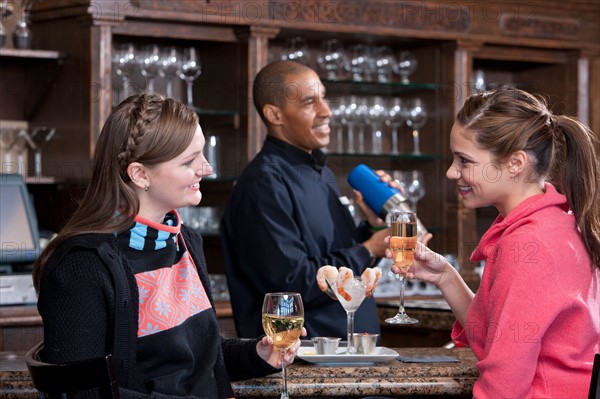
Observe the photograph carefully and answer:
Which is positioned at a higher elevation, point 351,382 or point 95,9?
point 95,9

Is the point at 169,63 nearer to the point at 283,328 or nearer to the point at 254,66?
the point at 254,66

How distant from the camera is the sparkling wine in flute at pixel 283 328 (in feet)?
6.64

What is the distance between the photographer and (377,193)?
137 inches

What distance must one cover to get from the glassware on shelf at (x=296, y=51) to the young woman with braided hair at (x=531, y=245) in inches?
91.0

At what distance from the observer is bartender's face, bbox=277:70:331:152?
357 centimetres

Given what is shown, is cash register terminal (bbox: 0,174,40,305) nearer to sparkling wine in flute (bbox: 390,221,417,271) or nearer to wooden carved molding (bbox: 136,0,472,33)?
wooden carved molding (bbox: 136,0,472,33)

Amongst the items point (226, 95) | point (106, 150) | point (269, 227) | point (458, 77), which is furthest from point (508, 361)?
point (458, 77)

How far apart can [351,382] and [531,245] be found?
0.55 meters

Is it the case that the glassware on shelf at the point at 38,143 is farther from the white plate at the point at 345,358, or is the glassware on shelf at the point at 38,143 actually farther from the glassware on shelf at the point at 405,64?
the white plate at the point at 345,358

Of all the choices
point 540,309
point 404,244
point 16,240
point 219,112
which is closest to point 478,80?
point 219,112

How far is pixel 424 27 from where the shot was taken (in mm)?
4855

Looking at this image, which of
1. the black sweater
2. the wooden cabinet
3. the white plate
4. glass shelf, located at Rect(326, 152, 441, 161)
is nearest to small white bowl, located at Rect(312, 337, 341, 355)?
the white plate

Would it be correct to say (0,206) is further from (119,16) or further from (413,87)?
(413,87)

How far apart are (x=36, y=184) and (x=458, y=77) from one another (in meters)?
2.06
